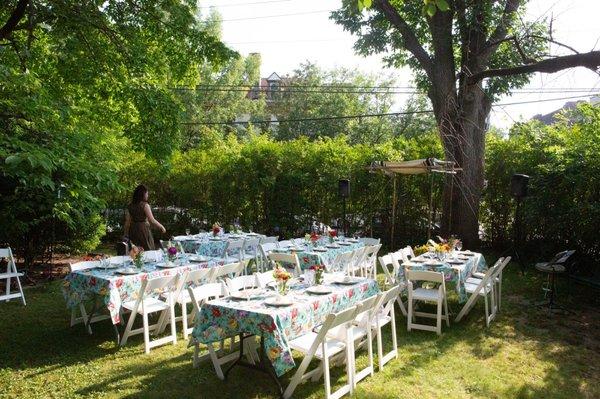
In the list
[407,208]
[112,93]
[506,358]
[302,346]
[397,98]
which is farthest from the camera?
[397,98]

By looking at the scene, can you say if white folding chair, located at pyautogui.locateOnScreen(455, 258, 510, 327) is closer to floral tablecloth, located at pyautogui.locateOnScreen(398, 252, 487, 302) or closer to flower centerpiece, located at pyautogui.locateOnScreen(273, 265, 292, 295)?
floral tablecloth, located at pyautogui.locateOnScreen(398, 252, 487, 302)

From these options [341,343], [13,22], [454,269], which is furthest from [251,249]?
[13,22]

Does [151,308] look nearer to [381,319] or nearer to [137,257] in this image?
[137,257]

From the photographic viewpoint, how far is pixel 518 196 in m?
9.12

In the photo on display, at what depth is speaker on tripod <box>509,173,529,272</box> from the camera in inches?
354

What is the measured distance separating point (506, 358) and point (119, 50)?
720cm

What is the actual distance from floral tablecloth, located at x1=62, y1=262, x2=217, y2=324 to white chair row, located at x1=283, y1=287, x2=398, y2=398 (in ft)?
7.09

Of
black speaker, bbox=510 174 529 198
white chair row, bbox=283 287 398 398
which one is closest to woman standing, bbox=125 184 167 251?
white chair row, bbox=283 287 398 398

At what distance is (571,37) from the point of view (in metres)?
5.54

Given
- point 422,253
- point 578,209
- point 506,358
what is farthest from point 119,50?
point 578,209

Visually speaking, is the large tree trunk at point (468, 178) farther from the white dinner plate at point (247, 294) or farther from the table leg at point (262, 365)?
the table leg at point (262, 365)

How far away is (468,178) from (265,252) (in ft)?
18.1

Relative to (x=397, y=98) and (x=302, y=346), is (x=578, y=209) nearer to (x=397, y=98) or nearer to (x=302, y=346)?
(x=302, y=346)

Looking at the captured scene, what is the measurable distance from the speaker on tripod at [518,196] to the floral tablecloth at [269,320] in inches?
237
